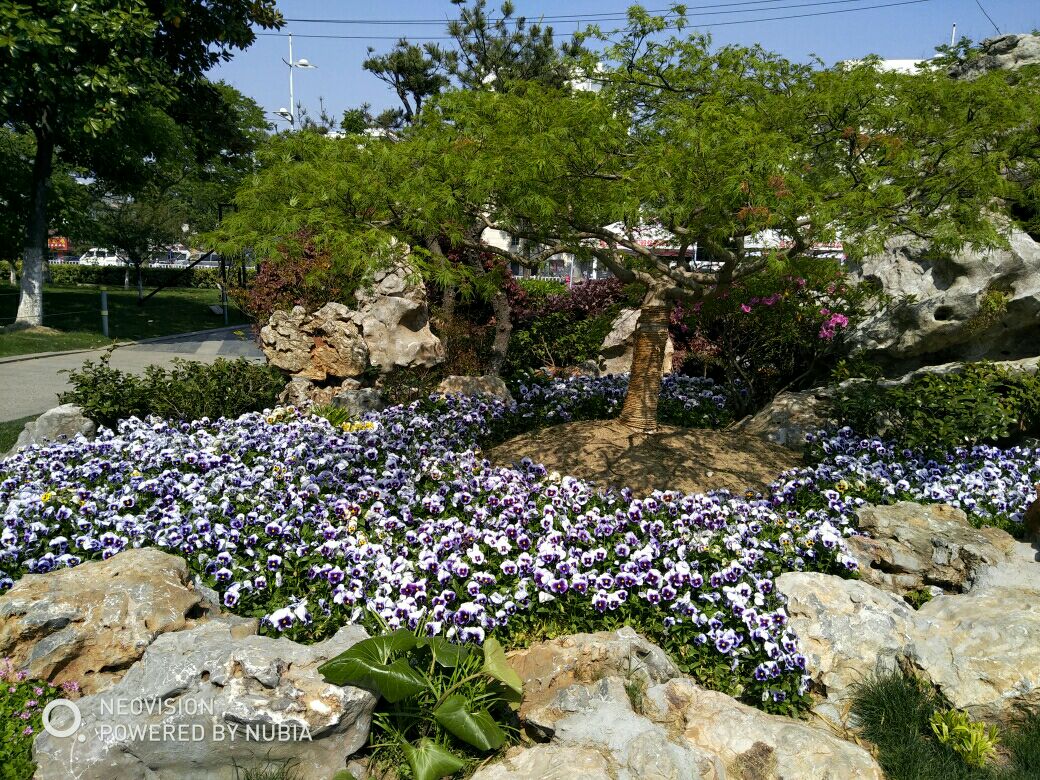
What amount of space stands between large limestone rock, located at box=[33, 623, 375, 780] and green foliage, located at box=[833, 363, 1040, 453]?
560cm

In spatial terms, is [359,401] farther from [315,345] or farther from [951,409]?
[951,409]

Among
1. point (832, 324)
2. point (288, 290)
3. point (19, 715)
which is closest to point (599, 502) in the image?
point (19, 715)

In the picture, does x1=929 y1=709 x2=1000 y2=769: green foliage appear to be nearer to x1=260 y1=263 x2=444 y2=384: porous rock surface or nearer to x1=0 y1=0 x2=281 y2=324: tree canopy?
x1=260 y1=263 x2=444 y2=384: porous rock surface

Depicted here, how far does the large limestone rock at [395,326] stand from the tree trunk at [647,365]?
10.9 feet

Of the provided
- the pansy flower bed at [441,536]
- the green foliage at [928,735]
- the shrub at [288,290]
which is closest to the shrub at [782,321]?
the pansy flower bed at [441,536]

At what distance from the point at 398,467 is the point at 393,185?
2306 millimetres

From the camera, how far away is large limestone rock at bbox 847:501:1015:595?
4.78 metres

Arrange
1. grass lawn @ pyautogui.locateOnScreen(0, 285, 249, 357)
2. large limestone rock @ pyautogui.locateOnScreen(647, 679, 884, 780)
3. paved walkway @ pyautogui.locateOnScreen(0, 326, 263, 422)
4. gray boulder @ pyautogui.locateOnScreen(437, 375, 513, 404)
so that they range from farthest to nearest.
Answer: grass lawn @ pyautogui.locateOnScreen(0, 285, 249, 357)
paved walkway @ pyautogui.locateOnScreen(0, 326, 263, 422)
gray boulder @ pyautogui.locateOnScreen(437, 375, 513, 404)
large limestone rock @ pyautogui.locateOnScreen(647, 679, 884, 780)

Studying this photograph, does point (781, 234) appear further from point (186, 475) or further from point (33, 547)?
point (33, 547)

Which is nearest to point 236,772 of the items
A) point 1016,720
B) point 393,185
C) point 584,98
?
point 1016,720

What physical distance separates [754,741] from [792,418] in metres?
4.96

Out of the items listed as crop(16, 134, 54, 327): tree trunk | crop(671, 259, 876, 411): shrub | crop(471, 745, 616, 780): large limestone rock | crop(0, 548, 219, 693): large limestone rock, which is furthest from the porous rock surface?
crop(16, 134, 54, 327): tree trunk

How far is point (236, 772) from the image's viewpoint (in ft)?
10.4

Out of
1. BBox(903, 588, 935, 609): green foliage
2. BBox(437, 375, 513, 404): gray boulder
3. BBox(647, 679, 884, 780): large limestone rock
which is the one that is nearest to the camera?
BBox(647, 679, 884, 780): large limestone rock
